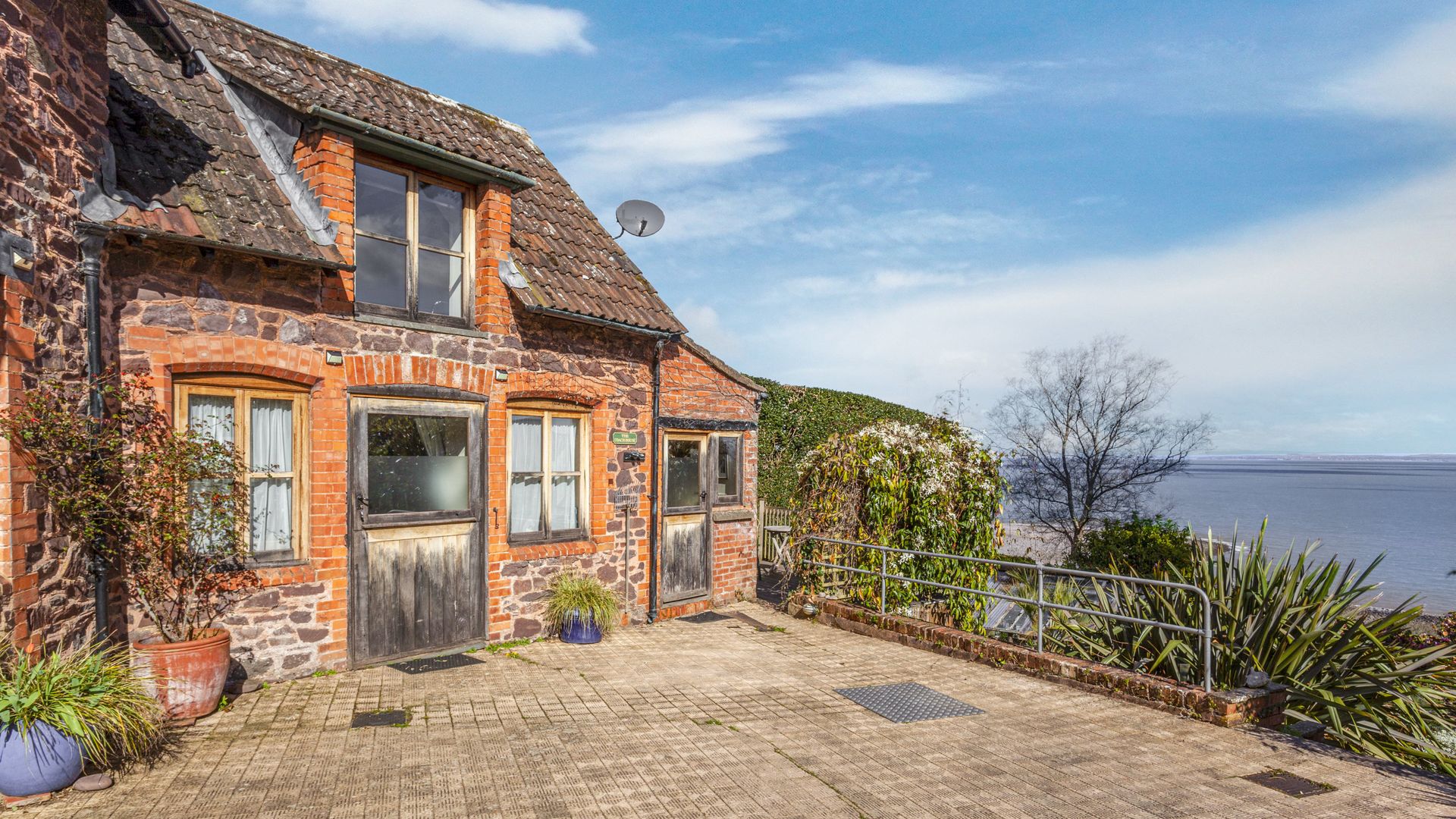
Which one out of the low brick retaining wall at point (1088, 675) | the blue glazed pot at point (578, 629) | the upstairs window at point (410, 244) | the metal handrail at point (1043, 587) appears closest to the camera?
the low brick retaining wall at point (1088, 675)

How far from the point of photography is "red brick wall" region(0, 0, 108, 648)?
4.74 m

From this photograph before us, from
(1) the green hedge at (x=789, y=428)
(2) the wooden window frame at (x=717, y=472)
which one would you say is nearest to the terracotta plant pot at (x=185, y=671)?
(2) the wooden window frame at (x=717, y=472)

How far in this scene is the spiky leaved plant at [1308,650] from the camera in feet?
20.6

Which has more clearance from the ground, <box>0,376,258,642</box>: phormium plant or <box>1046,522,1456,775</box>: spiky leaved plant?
<box>0,376,258,642</box>: phormium plant

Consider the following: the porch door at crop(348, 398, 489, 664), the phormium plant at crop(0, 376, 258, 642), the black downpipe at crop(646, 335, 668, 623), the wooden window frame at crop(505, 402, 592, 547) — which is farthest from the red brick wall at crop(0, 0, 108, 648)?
the black downpipe at crop(646, 335, 668, 623)

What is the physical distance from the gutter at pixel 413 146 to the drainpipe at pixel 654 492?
273 centimetres

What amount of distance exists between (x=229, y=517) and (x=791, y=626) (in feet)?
21.0

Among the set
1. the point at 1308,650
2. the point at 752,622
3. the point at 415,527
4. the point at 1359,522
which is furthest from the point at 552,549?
the point at 1359,522

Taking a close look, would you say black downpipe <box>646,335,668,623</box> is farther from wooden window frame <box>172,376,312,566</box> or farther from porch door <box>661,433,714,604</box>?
wooden window frame <box>172,376,312,566</box>

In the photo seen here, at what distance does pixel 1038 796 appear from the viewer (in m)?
4.84

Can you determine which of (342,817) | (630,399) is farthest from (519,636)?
(342,817)

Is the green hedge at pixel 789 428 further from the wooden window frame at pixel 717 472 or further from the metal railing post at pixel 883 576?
the metal railing post at pixel 883 576

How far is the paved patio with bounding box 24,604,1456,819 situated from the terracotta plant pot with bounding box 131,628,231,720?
0.28 meters

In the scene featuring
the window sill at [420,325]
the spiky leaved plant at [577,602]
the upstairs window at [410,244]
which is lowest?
the spiky leaved plant at [577,602]
